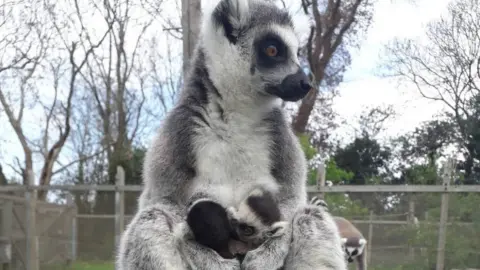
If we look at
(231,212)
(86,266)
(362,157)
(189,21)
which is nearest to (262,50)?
(231,212)

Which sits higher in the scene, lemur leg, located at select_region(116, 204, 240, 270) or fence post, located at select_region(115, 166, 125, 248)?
lemur leg, located at select_region(116, 204, 240, 270)

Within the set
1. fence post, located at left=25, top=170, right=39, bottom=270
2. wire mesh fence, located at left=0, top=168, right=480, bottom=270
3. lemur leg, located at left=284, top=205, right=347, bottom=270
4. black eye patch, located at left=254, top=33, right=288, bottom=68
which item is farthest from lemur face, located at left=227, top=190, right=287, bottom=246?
fence post, located at left=25, top=170, right=39, bottom=270

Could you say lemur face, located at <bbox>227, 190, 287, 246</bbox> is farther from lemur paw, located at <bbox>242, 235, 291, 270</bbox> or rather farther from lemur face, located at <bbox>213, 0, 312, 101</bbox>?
lemur face, located at <bbox>213, 0, 312, 101</bbox>

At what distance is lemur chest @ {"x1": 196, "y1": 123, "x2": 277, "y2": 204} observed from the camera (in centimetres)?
392

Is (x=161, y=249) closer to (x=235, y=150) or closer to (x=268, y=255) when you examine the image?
(x=268, y=255)

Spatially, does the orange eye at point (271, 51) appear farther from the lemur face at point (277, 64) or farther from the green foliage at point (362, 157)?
the green foliage at point (362, 157)

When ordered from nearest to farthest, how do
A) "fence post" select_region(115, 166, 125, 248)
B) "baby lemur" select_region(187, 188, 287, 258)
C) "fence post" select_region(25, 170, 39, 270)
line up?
Result: 1. "baby lemur" select_region(187, 188, 287, 258)
2. "fence post" select_region(115, 166, 125, 248)
3. "fence post" select_region(25, 170, 39, 270)

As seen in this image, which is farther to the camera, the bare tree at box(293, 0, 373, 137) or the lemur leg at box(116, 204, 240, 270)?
the bare tree at box(293, 0, 373, 137)

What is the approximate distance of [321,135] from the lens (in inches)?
966

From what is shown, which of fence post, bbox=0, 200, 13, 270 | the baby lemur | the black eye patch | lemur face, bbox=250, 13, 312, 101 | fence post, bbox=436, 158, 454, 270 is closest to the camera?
the baby lemur

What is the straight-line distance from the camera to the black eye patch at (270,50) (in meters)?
4.16

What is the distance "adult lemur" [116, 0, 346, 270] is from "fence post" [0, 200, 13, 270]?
28.9 ft

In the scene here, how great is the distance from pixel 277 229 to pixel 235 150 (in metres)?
0.66

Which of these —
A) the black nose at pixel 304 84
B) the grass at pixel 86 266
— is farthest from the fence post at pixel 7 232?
the black nose at pixel 304 84
